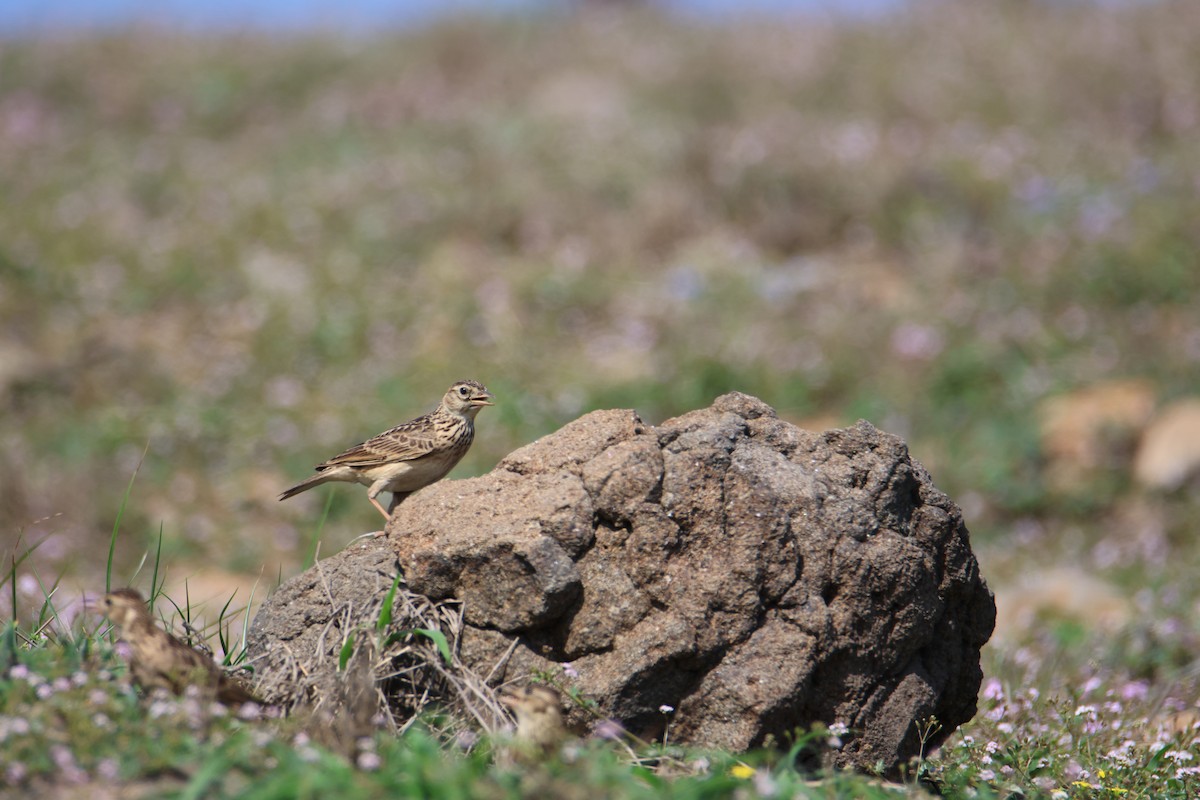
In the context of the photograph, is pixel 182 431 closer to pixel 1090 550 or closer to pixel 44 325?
pixel 44 325

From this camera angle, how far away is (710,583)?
4.06 meters

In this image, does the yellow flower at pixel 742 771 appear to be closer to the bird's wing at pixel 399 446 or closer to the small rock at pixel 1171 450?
the bird's wing at pixel 399 446

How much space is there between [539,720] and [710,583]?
77 cm

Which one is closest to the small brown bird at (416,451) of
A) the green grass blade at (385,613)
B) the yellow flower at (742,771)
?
the green grass blade at (385,613)

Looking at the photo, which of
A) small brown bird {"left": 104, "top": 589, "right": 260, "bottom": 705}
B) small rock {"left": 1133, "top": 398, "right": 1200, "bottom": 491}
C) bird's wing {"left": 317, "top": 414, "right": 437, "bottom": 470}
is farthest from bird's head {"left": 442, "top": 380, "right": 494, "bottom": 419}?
small rock {"left": 1133, "top": 398, "right": 1200, "bottom": 491}

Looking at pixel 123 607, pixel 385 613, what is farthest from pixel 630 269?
pixel 123 607

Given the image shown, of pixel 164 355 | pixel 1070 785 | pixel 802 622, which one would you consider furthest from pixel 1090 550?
pixel 164 355

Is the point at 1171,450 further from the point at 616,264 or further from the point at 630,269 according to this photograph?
the point at 616,264

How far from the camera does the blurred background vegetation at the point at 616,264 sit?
10242 mm

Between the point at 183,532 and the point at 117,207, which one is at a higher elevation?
the point at 117,207

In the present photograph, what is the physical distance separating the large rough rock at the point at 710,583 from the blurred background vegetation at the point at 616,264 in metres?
3.50

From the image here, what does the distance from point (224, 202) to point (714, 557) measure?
1256 centimetres

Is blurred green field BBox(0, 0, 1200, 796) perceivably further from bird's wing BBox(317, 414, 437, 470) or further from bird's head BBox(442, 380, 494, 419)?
bird's wing BBox(317, 414, 437, 470)

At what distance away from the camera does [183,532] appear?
1000 cm
